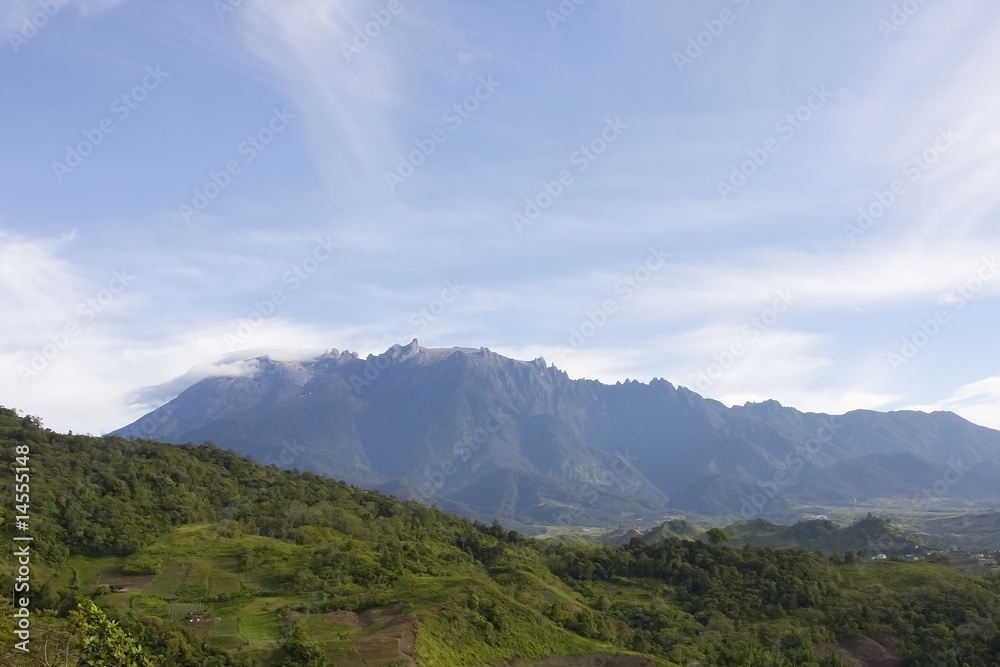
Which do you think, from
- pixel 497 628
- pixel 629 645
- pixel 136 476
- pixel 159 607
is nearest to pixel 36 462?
pixel 136 476

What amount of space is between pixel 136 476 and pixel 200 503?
6.94m

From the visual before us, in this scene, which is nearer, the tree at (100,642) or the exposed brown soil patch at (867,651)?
Answer: the tree at (100,642)

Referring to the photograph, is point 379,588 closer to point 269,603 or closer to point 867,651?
point 269,603

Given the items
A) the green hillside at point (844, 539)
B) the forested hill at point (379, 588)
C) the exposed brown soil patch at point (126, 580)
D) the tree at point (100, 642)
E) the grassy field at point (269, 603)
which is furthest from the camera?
the green hillside at point (844, 539)

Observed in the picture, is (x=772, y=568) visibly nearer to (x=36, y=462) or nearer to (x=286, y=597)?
(x=286, y=597)

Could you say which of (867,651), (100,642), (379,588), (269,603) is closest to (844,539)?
(867,651)

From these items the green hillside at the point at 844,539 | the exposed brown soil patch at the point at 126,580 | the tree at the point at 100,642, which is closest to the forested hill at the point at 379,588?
the tree at the point at 100,642

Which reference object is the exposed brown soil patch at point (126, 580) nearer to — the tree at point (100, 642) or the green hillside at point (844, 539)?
the tree at point (100, 642)

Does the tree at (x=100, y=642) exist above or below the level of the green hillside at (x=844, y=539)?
above

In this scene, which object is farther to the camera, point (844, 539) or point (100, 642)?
point (844, 539)

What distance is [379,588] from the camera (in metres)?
54.7

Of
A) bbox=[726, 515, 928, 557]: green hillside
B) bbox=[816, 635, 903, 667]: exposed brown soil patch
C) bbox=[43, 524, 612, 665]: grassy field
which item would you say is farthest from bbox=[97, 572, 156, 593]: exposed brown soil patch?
bbox=[726, 515, 928, 557]: green hillside

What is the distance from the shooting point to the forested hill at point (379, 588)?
43.3 metres

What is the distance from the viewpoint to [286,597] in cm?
5494
